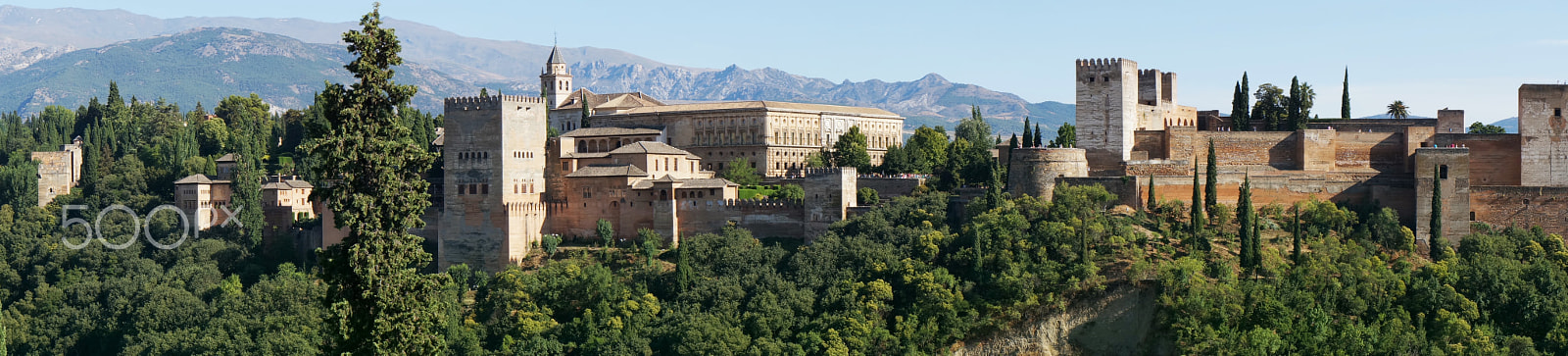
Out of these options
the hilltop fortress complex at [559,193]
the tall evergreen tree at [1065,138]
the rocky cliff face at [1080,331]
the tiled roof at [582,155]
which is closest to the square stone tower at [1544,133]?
the rocky cliff face at [1080,331]

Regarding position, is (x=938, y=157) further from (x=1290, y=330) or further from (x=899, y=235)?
(x=1290, y=330)

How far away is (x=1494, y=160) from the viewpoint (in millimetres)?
54344

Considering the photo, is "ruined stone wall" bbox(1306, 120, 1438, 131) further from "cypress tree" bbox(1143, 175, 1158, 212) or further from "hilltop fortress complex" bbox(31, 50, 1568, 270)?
"cypress tree" bbox(1143, 175, 1158, 212)

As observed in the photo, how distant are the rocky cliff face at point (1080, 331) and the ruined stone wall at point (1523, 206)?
43.8 feet

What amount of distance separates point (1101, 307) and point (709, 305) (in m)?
13.5

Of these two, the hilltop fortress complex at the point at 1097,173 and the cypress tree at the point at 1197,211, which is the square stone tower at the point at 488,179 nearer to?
the hilltop fortress complex at the point at 1097,173

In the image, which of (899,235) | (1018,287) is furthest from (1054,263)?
(899,235)

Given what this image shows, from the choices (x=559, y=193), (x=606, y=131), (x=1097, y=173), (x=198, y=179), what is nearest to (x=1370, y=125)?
(x=1097, y=173)

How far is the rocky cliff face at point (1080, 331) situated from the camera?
4969cm

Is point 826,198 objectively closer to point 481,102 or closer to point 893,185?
point 893,185

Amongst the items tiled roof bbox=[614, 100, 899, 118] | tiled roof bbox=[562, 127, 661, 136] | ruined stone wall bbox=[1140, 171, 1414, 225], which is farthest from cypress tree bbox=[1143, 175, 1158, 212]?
tiled roof bbox=[614, 100, 899, 118]

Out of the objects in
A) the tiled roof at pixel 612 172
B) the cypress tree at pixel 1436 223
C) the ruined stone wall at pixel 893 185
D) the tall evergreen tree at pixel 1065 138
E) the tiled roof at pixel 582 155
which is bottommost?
the cypress tree at pixel 1436 223

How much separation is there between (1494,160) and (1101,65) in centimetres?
1410

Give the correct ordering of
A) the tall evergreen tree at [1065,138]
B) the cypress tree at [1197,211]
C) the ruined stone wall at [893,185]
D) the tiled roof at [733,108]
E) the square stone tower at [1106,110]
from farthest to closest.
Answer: the tiled roof at [733,108], the tall evergreen tree at [1065,138], the ruined stone wall at [893,185], the square stone tower at [1106,110], the cypress tree at [1197,211]
